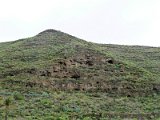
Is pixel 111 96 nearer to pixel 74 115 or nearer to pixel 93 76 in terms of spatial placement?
pixel 93 76

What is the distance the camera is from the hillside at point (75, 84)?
5512cm

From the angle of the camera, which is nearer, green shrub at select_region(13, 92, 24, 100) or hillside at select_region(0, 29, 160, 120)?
hillside at select_region(0, 29, 160, 120)

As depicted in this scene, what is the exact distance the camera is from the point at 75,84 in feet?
202

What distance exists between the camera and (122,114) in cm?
5503

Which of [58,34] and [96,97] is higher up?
[58,34]

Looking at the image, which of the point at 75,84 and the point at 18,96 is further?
the point at 75,84

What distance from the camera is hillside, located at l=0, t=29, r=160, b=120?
5512 centimetres

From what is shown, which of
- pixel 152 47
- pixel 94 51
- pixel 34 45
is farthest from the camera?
pixel 152 47

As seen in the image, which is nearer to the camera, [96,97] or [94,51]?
[96,97]

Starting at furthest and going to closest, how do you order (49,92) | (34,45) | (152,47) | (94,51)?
(152,47)
(34,45)
(94,51)
(49,92)

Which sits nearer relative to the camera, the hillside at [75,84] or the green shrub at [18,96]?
the hillside at [75,84]

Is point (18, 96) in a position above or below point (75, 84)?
below

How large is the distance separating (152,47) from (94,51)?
24.4 m

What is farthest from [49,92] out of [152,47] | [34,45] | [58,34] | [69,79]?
[152,47]
